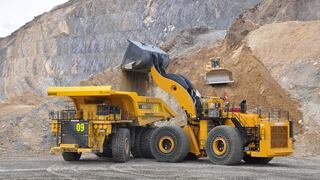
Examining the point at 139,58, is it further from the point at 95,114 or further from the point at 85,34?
the point at 85,34

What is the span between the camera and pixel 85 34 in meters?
73.2

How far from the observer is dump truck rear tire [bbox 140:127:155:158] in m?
15.3

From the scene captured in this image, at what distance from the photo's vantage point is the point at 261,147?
13086 millimetres

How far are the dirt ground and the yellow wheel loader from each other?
1.09ft

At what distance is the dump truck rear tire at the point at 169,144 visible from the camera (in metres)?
14.0

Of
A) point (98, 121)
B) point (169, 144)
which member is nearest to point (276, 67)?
point (169, 144)

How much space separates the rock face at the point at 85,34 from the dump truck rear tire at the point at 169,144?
5043cm

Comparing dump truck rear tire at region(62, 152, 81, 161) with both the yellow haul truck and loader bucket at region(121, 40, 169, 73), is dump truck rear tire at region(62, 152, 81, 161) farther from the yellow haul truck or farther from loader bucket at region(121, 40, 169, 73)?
loader bucket at region(121, 40, 169, 73)

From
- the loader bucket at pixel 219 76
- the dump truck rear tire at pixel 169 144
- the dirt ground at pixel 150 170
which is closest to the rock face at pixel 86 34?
the loader bucket at pixel 219 76

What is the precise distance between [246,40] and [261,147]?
18.2 m

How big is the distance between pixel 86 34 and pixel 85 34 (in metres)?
0.12

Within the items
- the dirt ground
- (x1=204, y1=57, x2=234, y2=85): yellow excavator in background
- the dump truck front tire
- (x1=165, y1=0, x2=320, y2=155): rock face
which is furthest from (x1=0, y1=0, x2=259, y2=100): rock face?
the dirt ground

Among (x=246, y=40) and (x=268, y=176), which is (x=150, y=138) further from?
(x=246, y=40)

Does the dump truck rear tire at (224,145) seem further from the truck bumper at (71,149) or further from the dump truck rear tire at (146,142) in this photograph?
the truck bumper at (71,149)
